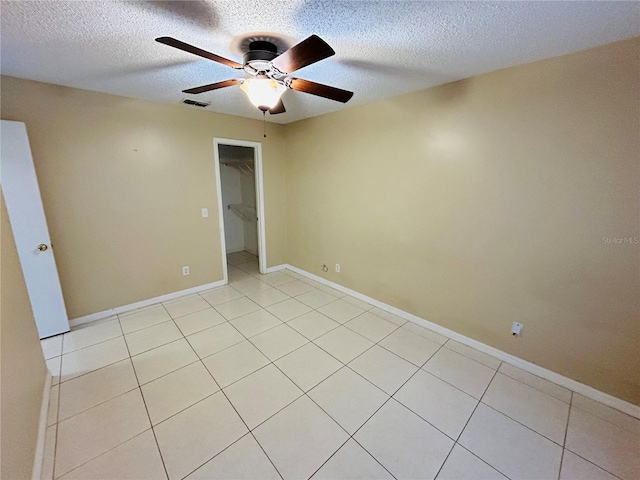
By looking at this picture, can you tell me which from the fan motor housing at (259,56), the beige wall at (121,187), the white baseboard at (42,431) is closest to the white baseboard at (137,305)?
the beige wall at (121,187)

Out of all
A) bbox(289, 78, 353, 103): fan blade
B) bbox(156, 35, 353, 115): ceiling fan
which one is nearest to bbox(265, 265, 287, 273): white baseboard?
bbox(156, 35, 353, 115): ceiling fan

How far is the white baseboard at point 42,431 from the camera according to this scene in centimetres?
130

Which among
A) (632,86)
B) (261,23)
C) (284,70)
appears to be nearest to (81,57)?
(261,23)

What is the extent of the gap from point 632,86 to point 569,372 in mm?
1959

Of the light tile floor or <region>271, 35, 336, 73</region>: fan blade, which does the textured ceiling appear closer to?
<region>271, 35, 336, 73</region>: fan blade

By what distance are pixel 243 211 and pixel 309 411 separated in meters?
4.46

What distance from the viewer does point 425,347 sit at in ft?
7.86

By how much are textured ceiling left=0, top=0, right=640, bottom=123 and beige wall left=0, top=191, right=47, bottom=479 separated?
3.65ft

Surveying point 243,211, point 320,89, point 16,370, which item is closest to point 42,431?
point 16,370

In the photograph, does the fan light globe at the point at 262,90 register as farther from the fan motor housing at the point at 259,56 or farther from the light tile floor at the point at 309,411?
the light tile floor at the point at 309,411

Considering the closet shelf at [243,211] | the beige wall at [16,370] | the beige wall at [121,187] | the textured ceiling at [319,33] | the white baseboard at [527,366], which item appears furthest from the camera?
the closet shelf at [243,211]

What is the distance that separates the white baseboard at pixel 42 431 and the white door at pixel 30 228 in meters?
0.78

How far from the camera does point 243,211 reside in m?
5.48

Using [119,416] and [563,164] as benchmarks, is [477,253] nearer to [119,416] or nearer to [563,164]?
[563,164]
